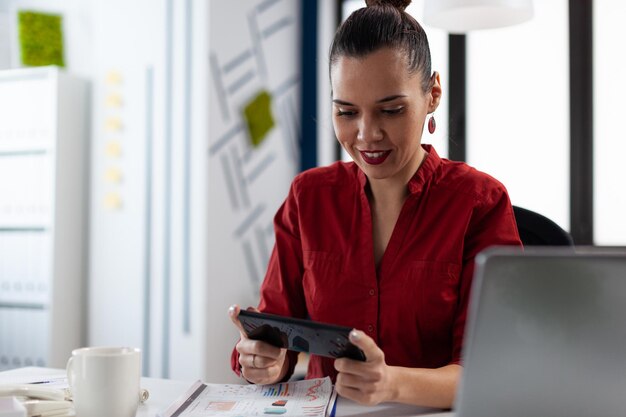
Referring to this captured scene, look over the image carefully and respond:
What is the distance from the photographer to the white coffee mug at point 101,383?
0.97 m

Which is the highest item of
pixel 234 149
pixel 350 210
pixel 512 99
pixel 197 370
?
pixel 512 99

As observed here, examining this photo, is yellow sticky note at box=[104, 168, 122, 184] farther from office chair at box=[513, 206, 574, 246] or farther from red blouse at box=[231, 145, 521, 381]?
office chair at box=[513, 206, 574, 246]

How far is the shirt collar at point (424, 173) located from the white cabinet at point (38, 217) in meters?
2.14

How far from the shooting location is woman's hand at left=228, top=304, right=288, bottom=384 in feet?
3.86

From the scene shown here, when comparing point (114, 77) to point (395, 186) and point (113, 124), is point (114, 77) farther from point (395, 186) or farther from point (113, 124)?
point (395, 186)

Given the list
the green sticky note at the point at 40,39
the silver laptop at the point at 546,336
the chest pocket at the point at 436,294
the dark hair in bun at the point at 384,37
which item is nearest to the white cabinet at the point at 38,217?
the green sticky note at the point at 40,39

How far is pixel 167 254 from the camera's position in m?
3.13

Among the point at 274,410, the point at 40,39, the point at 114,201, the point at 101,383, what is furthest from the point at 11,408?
the point at 40,39

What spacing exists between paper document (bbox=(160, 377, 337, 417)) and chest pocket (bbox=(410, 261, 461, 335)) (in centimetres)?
26

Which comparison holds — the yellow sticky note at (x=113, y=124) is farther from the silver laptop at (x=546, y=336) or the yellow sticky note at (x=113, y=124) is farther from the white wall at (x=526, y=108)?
the silver laptop at (x=546, y=336)

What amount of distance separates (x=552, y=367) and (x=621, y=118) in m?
2.80

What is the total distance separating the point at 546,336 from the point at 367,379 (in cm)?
38

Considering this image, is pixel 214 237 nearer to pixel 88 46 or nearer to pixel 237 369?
pixel 88 46

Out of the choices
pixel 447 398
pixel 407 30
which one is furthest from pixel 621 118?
pixel 447 398
